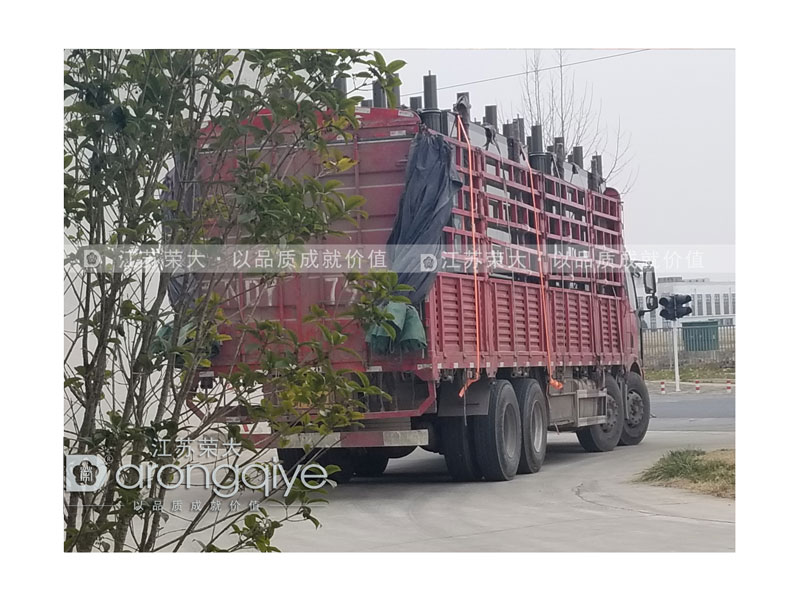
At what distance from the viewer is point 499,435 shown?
7.12 metres

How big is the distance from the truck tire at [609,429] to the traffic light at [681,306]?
78 centimetres

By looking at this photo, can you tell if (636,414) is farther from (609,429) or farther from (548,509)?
(548,509)

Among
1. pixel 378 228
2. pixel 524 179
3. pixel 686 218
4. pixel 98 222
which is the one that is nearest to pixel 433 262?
pixel 378 228

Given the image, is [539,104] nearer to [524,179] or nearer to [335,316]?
[524,179]

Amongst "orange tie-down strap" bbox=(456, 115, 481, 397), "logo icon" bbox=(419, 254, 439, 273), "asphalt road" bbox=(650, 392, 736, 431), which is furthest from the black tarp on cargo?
"asphalt road" bbox=(650, 392, 736, 431)

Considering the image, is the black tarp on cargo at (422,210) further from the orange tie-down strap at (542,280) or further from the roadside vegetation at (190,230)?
the roadside vegetation at (190,230)

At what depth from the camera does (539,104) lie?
6512 mm

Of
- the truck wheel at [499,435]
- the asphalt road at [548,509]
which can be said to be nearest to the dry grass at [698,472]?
the asphalt road at [548,509]

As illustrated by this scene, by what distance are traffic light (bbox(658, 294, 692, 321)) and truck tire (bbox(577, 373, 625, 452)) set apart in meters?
0.72

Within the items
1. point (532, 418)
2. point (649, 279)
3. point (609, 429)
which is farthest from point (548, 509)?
point (649, 279)

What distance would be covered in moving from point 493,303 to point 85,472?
262cm

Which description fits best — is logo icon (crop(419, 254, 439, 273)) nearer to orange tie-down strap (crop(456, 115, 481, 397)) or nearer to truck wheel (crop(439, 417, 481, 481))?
orange tie-down strap (crop(456, 115, 481, 397))

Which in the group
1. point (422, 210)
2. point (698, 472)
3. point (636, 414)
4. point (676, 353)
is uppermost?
point (422, 210)

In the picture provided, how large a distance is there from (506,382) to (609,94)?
6.47ft
